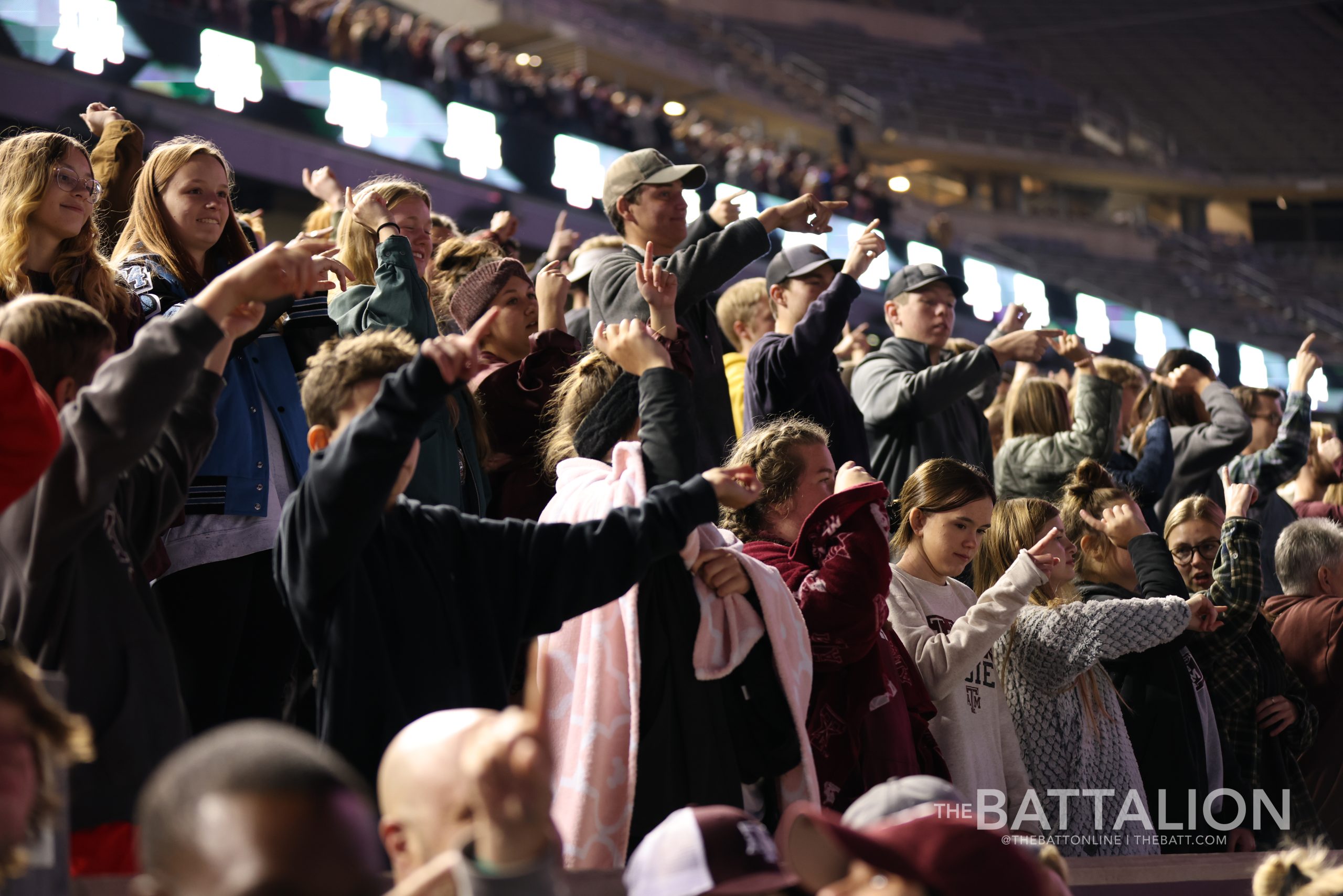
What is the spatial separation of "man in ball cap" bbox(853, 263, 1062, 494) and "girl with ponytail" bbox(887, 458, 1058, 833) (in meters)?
0.97

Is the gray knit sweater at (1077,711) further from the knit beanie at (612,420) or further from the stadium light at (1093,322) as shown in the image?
the stadium light at (1093,322)

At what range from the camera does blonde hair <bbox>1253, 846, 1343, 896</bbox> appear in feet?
7.19

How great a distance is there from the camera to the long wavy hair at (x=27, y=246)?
3031 mm

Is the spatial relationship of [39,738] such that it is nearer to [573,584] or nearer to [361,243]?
[573,584]

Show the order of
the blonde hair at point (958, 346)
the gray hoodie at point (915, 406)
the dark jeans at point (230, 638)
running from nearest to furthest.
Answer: the dark jeans at point (230, 638) < the gray hoodie at point (915, 406) < the blonde hair at point (958, 346)

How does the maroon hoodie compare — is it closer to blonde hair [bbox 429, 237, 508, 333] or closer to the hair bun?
the hair bun

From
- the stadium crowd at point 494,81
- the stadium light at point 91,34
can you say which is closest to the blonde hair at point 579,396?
the stadium light at point 91,34

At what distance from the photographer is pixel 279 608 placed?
122 inches

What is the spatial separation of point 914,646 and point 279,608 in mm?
1497

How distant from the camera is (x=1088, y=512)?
425cm

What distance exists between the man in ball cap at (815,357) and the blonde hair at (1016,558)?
1.59 ft

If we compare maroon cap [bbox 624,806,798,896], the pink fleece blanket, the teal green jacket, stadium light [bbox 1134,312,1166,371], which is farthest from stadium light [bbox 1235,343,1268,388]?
maroon cap [bbox 624,806,798,896]

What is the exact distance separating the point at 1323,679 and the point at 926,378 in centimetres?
160

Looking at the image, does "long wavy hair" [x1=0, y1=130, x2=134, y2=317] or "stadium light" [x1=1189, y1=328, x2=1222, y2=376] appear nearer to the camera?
"long wavy hair" [x1=0, y1=130, x2=134, y2=317]
